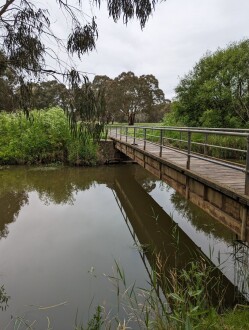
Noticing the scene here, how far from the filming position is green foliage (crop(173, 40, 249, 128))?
2203 cm

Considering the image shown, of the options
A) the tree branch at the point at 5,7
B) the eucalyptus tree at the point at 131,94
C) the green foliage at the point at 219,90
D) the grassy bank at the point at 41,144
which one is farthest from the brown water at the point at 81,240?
the eucalyptus tree at the point at 131,94

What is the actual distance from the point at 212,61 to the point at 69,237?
1988 centimetres

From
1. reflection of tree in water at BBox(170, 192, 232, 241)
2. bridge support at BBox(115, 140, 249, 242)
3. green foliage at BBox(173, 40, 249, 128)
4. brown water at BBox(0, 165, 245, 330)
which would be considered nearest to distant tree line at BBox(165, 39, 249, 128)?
green foliage at BBox(173, 40, 249, 128)

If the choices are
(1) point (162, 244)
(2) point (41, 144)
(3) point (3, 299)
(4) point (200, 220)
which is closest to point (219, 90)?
(2) point (41, 144)

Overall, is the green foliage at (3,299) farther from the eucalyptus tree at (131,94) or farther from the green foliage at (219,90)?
the eucalyptus tree at (131,94)

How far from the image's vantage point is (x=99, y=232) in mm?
8086

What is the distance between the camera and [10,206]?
10875mm

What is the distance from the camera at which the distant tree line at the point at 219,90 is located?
22.0 m

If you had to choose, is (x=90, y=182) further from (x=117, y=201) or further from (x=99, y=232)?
(x=99, y=232)

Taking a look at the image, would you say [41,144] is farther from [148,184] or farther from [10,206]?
[10,206]

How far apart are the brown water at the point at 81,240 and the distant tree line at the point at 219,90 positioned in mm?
10755

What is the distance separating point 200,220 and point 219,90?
1626 centimetres

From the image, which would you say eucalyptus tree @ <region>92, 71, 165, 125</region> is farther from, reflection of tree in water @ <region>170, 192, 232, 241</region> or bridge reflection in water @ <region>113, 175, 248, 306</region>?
reflection of tree in water @ <region>170, 192, 232, 241</region>

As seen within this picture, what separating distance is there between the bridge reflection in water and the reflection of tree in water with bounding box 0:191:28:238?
3.56m
